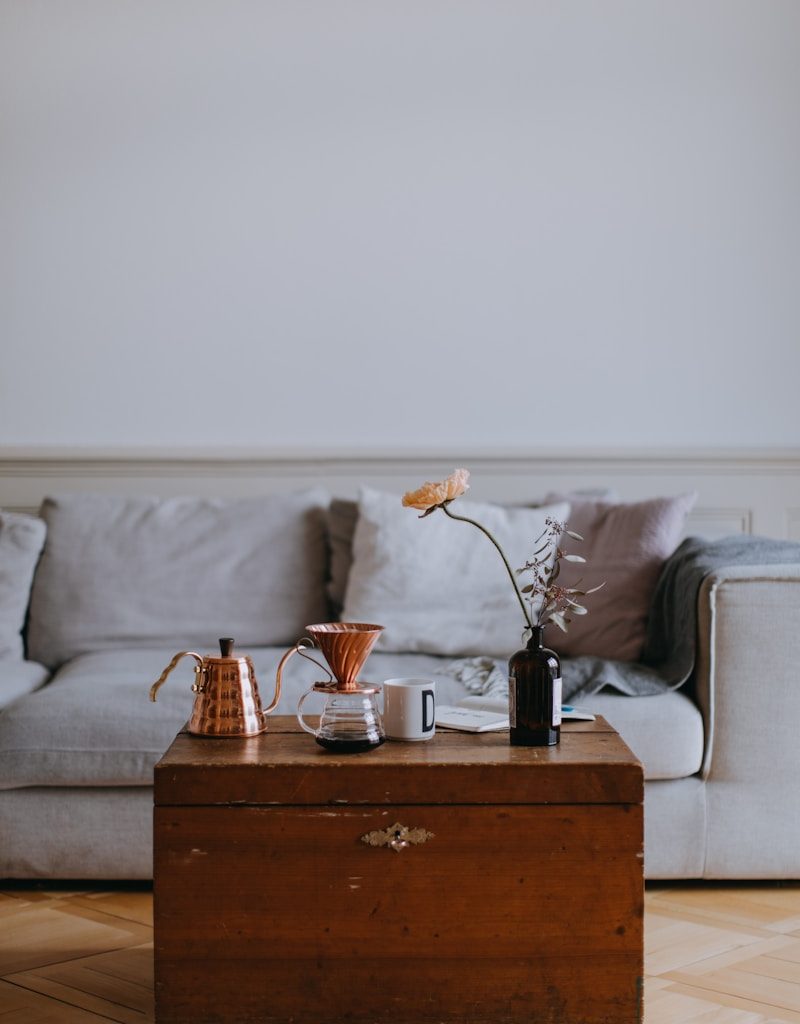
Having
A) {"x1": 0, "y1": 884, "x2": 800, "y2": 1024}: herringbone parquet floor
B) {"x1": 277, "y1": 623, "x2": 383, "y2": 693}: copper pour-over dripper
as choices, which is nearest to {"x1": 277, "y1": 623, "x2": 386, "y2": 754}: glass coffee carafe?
{"x1": 277, "y1": 623, "x2": 383, "y2": 693}: copper pour-over dripper

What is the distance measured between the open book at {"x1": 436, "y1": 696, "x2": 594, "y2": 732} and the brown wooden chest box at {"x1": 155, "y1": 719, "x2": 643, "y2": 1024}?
213mm

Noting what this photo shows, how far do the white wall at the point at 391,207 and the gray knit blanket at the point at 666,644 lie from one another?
0.77m

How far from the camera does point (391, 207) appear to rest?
10.7 ft

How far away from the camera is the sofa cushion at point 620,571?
262 centimetres

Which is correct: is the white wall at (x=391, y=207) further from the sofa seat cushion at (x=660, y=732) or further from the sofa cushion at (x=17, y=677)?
the sofa seat cushion at (x=660, y=732)

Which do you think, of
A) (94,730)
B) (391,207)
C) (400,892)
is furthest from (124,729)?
(391,207)

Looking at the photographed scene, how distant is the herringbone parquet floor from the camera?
1.66 m

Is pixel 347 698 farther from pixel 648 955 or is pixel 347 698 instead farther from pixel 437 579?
pixel 437 579

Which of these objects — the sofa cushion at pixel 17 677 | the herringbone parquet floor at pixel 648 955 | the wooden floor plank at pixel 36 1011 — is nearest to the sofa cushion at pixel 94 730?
the sofa cushion at pixel 17 677

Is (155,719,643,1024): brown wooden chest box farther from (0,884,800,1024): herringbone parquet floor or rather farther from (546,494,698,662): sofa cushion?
(546,494,698,662): sofa cushion

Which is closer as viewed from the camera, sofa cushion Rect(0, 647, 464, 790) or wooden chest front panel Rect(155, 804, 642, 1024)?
wooden chest front panel Rect(155, 804, 642, 1024)

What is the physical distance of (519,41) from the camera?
3.26 metres

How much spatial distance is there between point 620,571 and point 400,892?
51.2 inches

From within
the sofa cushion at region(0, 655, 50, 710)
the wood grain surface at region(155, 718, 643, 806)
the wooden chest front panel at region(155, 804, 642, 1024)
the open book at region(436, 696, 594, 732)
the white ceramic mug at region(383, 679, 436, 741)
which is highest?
the white ceramic mug at region(383, 679, 436, 741)
